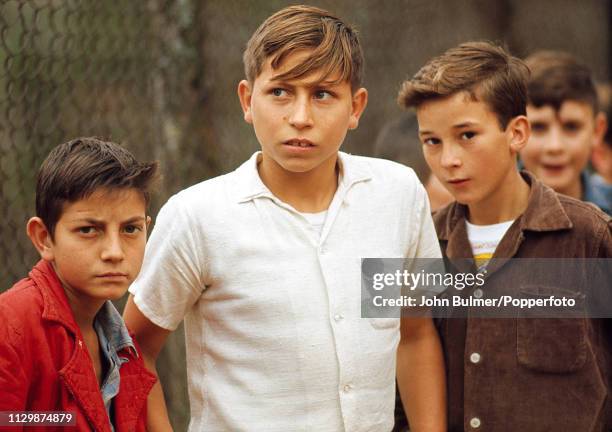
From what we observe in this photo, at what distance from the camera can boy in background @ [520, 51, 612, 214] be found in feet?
14.2

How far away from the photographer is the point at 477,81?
10.1ft

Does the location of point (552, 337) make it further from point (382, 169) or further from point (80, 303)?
point (80, 303)

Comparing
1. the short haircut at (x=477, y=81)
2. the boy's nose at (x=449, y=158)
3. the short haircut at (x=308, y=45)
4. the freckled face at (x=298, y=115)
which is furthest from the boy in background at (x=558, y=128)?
the freckled face at (x=298, y=115)

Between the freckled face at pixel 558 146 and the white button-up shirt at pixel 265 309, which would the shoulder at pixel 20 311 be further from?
the freckled face at pixel 558 146

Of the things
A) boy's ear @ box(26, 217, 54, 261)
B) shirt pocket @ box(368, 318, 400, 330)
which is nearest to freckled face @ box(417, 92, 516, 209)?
shirt pocket @ box(368, 318, 400, 330)

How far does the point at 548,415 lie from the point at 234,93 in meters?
2.46

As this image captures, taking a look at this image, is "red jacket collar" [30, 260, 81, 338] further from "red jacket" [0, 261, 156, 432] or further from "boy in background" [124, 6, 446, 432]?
"boy in background" [124, 6, 446, 432]

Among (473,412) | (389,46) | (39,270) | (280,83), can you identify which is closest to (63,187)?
(39,270)

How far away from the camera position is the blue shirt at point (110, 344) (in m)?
2.37

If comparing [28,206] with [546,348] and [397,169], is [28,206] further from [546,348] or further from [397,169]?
[546,348]

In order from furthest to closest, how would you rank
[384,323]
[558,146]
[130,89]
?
1. [558,146]
2. [130,89]
3. [384,323]

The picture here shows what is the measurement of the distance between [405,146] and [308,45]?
2.22 m

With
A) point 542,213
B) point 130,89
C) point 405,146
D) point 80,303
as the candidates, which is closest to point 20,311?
point 80,303

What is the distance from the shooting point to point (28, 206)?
369 cm
